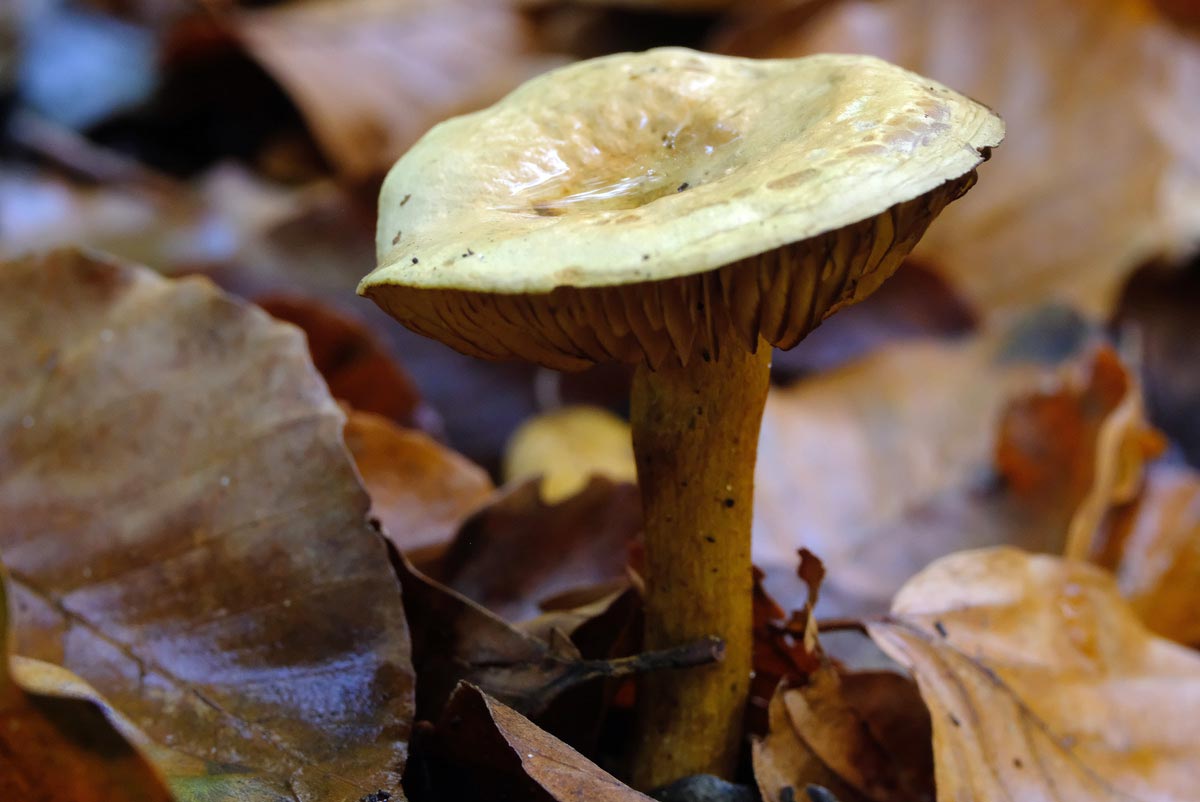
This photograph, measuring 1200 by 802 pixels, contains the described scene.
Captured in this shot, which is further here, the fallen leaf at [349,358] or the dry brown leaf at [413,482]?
the fallen leaf at [349,358]

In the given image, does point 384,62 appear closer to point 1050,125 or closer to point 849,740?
point 1050,125

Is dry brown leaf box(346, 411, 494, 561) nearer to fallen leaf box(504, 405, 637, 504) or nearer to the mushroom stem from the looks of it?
fallen leaf box(504, 405, 637, 504)

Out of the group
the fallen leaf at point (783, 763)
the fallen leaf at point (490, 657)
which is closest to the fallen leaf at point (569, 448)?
the fallen leaf at point (490, 657)

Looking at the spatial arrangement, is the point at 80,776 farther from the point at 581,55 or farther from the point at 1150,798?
the point at 581,55

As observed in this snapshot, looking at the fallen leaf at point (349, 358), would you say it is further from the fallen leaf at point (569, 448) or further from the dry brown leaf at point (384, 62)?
the dry brown leaf at point (384, 62)

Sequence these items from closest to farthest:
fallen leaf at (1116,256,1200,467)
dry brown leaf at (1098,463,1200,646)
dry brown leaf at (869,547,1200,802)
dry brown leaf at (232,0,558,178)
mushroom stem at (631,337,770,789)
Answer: mushroom stem at (631,337,770,789)
dry brown leaf at (869,547,1200,802)
dry brown leaf at (1098,463,1200,646)
fallen leaf at (1116,256,1200,467)
dry brown leaf at (232,0,558,178)

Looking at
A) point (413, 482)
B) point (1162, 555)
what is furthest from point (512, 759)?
point (1162, 555)

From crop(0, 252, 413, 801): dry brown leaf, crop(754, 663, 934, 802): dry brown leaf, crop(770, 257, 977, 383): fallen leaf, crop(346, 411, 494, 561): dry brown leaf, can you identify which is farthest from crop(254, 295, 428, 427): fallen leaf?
crop(754, 663, 934, 802): dry brown leaf
